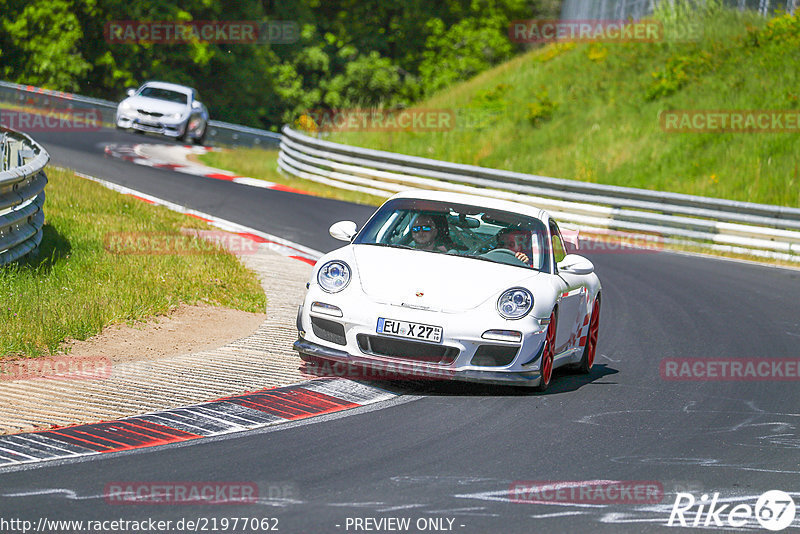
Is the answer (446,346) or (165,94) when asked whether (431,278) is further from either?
(165,94)

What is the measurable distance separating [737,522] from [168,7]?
44.3 m

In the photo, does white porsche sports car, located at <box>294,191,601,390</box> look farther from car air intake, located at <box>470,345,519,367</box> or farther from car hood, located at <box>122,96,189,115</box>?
car hood, located at <box>122,96,189,115</box>

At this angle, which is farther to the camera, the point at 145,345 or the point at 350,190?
the point at 350,190

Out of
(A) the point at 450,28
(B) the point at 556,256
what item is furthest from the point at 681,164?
(A) the point at 450,28

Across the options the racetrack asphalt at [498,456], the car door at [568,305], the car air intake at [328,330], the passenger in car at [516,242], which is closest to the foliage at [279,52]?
the car door at [568,305]

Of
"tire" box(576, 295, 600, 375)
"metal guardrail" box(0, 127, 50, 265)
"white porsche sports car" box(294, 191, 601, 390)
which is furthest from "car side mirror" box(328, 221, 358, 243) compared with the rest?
"metal guardrail" box(0, 127, 50, 265)

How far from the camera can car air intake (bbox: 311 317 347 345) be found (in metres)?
8.10

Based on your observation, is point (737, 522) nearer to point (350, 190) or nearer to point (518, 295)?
point (518, 295)

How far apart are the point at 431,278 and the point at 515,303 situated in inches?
24.1

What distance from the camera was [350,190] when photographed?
2495 cm

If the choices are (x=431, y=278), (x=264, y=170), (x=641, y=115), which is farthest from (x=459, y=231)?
(x=641, y=115)

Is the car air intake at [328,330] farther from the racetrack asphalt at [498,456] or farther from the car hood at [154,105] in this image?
the car hood at [154,105]

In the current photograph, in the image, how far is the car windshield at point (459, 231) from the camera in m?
8.95

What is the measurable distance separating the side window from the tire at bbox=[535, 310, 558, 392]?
797mm
